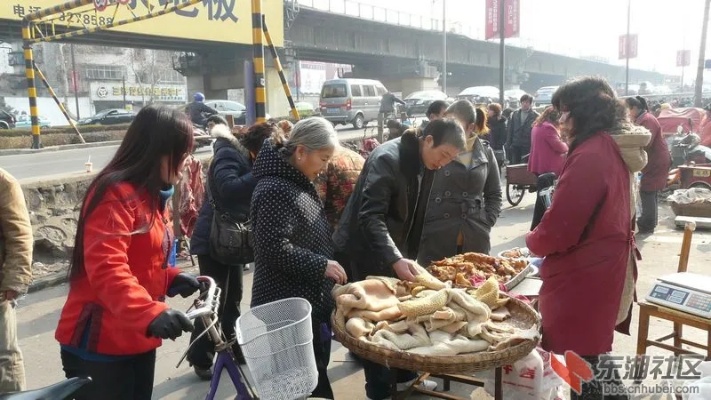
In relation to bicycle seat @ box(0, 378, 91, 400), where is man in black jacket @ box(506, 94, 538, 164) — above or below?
above

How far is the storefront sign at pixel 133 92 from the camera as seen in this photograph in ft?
170

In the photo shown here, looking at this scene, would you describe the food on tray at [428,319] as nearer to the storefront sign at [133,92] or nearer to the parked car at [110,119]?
the parked car at [110,119]

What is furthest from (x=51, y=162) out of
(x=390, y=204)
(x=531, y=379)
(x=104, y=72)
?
(x=104, y=72)

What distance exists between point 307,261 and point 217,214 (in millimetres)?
1439

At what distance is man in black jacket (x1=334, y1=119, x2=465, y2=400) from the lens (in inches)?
116

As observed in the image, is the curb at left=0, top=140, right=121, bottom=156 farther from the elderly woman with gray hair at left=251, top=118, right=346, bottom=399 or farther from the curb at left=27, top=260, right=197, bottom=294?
the elderly woman with gray hair at left=251, top=118, right=346, bottom=399

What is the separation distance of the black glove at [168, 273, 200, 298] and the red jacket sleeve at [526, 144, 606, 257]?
5.19 feet

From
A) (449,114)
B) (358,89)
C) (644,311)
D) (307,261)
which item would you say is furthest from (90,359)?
(358,89)

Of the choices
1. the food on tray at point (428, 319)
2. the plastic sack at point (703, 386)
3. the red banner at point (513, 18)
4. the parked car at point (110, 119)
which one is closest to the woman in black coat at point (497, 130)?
the food on tray at point (428, 319)

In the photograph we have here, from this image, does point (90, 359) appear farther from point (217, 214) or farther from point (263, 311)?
point (217, 214)

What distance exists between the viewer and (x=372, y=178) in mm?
3039

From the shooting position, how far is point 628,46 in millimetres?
36719

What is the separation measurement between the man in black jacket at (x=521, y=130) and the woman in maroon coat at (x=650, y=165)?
133 inches

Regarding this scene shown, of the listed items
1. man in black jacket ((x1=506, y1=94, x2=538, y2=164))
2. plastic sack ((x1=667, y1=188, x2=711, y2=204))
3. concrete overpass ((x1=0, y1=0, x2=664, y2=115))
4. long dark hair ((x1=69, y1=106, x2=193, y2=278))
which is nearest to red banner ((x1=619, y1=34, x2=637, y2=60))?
concrete overpass ((x1=0, y1=0, x2=664, y2=115))
